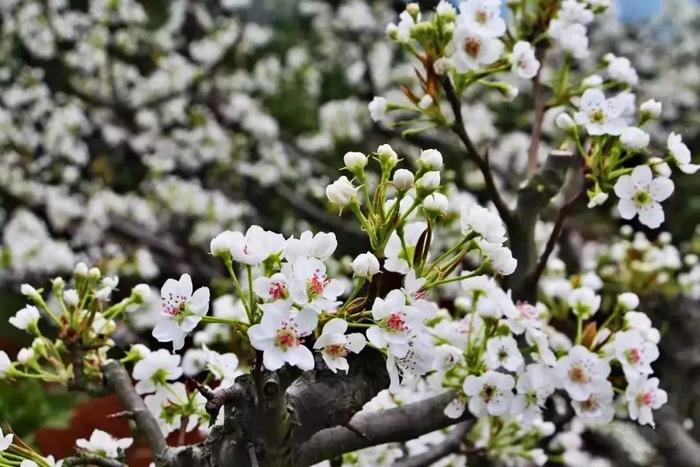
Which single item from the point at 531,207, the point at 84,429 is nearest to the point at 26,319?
the point at 531,207

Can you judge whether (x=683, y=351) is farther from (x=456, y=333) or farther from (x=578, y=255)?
(x=456, y=333)

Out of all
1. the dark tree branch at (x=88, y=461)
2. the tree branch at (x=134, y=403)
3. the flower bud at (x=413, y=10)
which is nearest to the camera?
the dark tree branch at (x=88, y=461)

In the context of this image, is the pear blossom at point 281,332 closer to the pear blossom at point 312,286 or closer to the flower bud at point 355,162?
the pear blossom at point 312,286

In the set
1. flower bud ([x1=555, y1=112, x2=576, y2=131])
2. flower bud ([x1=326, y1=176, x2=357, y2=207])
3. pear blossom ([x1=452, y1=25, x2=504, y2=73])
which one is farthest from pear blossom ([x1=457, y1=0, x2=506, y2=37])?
flower bud ([x1=326, y1=176, x2=357, y2=207])

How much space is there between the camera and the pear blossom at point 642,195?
2.74 ft

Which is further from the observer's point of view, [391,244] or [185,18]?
[185,18]

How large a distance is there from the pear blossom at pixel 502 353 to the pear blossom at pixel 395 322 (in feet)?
0.76

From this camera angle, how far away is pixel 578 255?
8.00 feet

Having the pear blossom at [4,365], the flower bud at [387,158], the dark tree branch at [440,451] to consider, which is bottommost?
the dark tree branch at [440,451]

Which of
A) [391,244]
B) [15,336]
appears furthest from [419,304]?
[15,336]

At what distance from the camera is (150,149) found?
11.0 feet

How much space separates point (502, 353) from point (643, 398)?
17cm

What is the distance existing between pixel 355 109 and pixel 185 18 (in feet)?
2.95

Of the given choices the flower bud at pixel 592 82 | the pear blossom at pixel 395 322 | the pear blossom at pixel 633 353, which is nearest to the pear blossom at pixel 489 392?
the pear blossom at pixel 633 353
